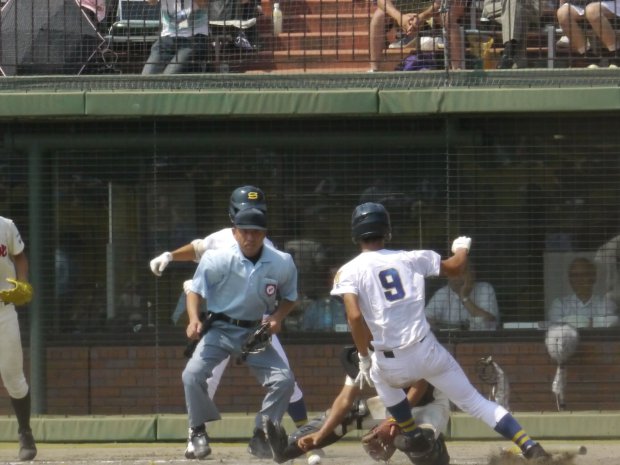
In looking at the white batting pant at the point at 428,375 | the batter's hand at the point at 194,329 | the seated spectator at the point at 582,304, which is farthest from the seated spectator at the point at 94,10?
the white batting pant at the point at 428,375

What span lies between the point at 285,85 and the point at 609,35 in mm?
2769

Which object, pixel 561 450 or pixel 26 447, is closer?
pixel 561 450

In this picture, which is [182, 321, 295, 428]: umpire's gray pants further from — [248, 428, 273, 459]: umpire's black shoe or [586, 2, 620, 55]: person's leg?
[586, 2, 620, 55]: person's leg

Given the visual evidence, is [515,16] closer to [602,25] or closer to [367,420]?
[602,25]

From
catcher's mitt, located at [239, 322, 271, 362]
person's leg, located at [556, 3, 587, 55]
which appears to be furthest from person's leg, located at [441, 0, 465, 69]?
catcher's mitt, located at [239, 322, 271, 362]

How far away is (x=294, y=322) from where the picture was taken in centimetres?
1050

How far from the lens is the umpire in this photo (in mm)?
7980

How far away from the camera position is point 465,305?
1037cm

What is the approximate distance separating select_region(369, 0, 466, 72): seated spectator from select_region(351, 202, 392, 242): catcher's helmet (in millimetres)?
2982

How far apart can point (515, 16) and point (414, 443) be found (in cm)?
430

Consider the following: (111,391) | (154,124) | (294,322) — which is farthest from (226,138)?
(111,391)

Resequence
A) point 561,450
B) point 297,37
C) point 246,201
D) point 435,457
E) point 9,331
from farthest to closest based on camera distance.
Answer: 1. point 297,37
2. point 9,331
3. point 561,450
4. point 246,201
5. point 435,457

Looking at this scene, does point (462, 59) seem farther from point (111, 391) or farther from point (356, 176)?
point (111, 391)

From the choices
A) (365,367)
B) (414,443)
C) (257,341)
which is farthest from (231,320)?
(414,443)
